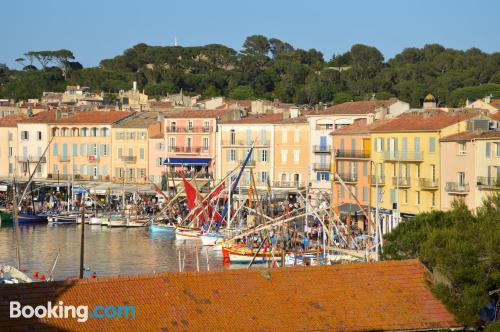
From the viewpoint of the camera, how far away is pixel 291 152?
234 feet

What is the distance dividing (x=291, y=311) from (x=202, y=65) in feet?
403

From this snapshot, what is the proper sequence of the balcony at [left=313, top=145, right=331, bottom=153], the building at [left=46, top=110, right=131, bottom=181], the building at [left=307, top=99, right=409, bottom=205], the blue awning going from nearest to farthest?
1. the building at [left=307, top=99, right=409, bottom=205]
2. the balcony at [left=313, top=145, right=331, bottom=153]
3. the blue awning
4. the building at [left=46, top=110, right=131, bottom=181]

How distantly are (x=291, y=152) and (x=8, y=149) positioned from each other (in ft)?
73.6

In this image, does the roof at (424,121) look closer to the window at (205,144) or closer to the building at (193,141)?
the building at (193,141)

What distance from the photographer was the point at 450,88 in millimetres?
113375

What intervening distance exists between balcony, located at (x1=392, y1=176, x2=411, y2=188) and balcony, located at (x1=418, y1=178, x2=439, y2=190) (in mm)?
988

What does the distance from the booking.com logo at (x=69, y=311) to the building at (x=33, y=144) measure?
195ft

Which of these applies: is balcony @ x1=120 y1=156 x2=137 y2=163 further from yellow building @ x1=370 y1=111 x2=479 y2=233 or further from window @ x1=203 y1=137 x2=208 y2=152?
yellow building @ x1=370 y1=111 x2=479 y2=233

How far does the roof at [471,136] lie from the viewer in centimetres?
5035

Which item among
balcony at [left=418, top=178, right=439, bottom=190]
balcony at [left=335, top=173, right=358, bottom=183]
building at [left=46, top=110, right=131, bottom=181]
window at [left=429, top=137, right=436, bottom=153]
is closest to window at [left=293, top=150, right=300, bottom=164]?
balcony at [left=335, top=173, right=358, bottom=183]

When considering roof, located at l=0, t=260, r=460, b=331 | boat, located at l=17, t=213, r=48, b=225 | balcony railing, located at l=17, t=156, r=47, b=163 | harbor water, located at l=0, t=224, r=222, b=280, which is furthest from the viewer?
balcony railing, located at l=17, t=156, r=47, b=163

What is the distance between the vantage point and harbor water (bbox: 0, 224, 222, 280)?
156ft

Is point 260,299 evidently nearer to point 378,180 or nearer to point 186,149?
point 378,180

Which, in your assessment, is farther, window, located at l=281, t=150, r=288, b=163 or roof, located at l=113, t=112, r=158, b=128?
roof, located at l=113, t=112, r=158, b=128
